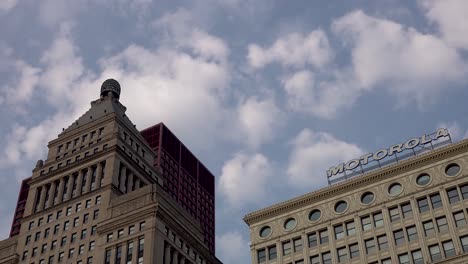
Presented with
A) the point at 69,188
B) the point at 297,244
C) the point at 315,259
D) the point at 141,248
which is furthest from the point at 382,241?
the point at 69,188

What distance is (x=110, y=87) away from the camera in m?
158

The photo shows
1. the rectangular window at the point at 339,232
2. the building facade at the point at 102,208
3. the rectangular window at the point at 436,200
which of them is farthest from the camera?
the building facade at the point at 102,208

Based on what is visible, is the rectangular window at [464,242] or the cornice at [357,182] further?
the cornice at [357,182]

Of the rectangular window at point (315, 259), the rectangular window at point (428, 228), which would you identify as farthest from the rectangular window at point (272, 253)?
the rectangular window at point (428, 228)

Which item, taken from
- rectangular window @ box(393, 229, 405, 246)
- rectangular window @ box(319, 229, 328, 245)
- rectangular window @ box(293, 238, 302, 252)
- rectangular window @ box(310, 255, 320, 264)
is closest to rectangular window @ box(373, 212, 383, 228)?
rectangular window @ box(393, 229, 405, 246)

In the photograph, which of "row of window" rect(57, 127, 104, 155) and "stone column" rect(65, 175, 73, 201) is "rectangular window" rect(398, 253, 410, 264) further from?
"row of window" rect(57, 127, 104, 155)

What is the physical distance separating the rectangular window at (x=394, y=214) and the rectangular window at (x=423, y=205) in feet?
11.0

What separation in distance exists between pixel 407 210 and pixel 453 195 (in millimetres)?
6977

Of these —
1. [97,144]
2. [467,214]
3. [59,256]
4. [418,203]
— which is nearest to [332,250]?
[418,203]

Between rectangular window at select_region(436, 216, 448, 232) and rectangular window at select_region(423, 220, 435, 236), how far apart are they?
0.91 m

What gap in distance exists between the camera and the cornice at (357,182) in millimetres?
91500

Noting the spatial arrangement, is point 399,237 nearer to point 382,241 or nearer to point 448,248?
point 382,241

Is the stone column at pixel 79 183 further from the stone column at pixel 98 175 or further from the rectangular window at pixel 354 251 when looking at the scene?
the rectangular window at pixel 354 251

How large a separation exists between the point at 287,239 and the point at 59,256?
4768 centimetres
